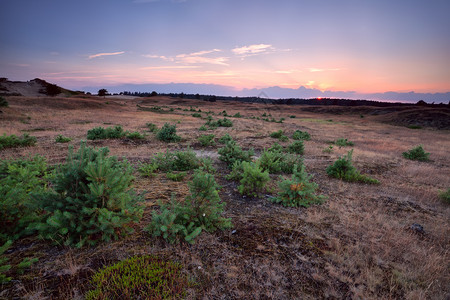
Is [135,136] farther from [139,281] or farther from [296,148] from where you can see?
[139,281]

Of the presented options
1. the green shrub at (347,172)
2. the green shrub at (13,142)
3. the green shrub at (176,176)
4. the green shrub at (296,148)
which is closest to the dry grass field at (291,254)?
the green shrub at (176,176)

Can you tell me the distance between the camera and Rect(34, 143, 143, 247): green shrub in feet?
9.05

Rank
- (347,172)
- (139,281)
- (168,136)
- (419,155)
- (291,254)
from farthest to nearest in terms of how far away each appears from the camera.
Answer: (168,136)
(419,155)
(347,172)
(291,254)
(139,281)

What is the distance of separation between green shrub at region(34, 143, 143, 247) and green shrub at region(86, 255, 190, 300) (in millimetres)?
533

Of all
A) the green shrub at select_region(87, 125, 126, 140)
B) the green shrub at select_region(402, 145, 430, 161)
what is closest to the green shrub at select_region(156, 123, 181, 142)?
the green shrub at select_region(87, 125, 126, 140)

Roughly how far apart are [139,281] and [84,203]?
1237 millimetres

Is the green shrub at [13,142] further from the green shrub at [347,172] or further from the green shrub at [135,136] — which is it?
the green shrub at [347,172]

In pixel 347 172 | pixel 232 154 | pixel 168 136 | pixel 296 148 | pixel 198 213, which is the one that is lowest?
pixel 347 172

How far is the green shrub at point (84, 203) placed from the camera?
276 cm

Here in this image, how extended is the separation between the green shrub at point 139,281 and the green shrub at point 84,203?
533 millimetres

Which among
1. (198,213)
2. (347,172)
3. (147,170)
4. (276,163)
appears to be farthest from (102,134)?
(347,172)

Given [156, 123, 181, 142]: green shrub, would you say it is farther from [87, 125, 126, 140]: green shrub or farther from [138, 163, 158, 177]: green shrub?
[138, 163, 158, 177]: green shrub

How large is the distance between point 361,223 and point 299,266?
6.69 feet

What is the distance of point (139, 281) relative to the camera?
241 cm
